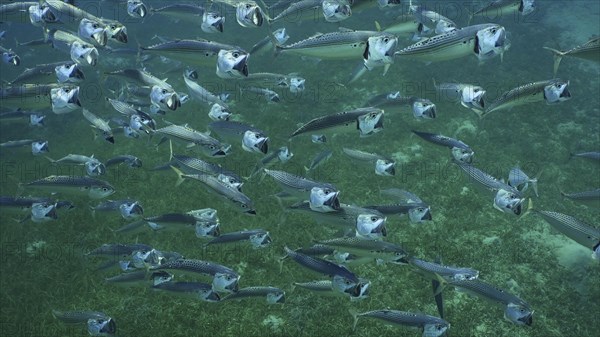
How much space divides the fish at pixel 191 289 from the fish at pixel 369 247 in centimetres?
153

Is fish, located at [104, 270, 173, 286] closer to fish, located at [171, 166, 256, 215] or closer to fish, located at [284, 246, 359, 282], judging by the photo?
fish, located at [171, 166, 256, 215]

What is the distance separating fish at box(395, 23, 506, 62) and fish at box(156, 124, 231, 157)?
8.48ft

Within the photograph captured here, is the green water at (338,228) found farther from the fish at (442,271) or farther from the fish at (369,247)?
the fish at (369,247)

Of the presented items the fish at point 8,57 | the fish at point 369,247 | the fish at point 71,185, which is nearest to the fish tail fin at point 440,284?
the fish at point 369,247

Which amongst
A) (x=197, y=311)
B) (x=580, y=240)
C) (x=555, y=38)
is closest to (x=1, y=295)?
(x=197, y=311)

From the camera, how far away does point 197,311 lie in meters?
6.02

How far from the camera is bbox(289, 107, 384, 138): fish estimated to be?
173 inches

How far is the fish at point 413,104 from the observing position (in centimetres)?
566

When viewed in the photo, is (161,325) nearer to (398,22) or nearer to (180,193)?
(180,193)

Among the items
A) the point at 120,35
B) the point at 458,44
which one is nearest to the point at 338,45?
the point at 458,44

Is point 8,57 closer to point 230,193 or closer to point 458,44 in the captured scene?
point 230,193

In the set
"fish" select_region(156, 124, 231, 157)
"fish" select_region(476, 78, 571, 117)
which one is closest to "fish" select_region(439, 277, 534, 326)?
"fish" select_region(476, 78, 571, 117)

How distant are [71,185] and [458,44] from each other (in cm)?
548

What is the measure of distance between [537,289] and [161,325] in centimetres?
578
